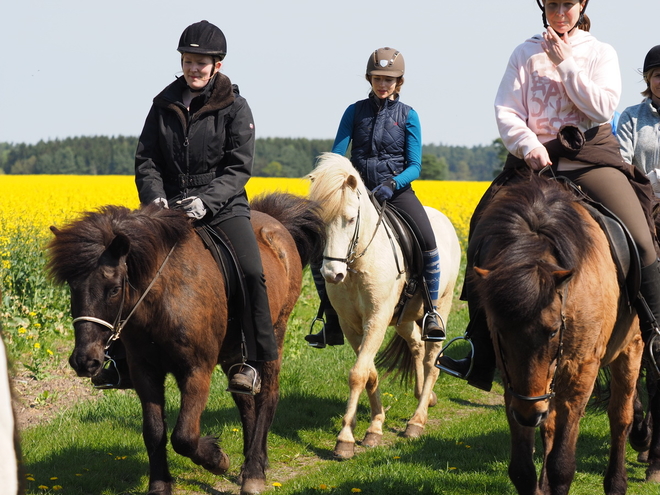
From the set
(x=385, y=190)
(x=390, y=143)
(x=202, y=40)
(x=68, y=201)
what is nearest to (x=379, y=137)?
(x=390, y=143)

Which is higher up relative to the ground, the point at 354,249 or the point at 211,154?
the point at 211,154

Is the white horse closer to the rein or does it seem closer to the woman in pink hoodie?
the woman in pink hoodie

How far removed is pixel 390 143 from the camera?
25.8 feet

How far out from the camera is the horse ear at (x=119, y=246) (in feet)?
15.1

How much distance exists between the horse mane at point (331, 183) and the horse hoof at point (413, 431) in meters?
2.29

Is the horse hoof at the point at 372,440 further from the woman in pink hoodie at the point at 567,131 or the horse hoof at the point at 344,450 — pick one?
the woman in pink hoodie at the point at 567,131

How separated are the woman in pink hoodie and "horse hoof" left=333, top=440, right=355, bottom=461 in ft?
6.68

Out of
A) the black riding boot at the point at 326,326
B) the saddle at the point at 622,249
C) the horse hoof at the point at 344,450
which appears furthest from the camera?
the black riding boot at the point at 326,326

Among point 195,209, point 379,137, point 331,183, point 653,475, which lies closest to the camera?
point 195,209

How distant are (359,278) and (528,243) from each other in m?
3.40

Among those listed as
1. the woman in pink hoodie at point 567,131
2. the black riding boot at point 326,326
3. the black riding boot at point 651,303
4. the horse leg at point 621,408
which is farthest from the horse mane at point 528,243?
the black riding boot at point 326,326

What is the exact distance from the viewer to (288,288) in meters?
6.55

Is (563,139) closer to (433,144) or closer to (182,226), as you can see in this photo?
(182,226)

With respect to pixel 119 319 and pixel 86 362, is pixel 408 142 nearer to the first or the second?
pixel 119 319
